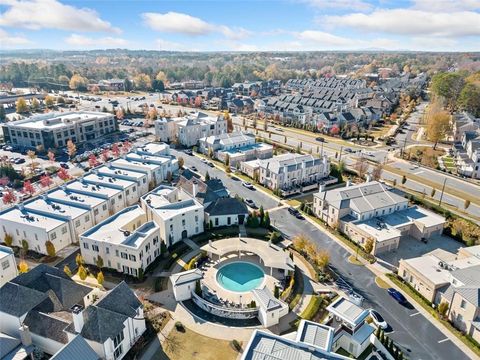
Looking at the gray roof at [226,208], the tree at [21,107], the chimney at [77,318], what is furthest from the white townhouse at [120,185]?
the tree at [21,107]

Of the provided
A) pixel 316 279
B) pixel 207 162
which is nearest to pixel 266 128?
pixel 207 162

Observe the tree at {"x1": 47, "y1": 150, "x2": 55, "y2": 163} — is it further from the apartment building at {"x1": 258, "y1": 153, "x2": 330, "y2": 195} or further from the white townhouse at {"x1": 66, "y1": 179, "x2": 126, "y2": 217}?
the apartment building at {"x1": 258, "y1": 153, "x2": 330, "y2": 195}

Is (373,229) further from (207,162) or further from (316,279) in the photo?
(207,162)

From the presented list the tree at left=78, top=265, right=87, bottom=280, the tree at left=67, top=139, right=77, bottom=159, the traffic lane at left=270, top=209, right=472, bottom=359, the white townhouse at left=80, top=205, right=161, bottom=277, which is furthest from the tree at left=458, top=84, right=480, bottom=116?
the tree at left=78, top=265, right=87, bottom=280

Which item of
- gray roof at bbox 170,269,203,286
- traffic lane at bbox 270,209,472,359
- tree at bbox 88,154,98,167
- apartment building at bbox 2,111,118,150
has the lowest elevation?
traffic lane at bbox 270,209,472,359

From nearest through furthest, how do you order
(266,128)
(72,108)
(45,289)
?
(45,289) < (266,128) < (72,108)
